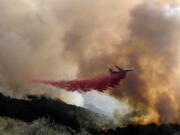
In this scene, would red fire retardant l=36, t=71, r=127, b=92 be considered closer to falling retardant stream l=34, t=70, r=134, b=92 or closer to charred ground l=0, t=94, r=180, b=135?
falling retardant stream l=34, t=70, r=134, b=92

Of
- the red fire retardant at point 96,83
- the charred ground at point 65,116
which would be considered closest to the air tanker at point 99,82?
the red fire retardant at point 96,83

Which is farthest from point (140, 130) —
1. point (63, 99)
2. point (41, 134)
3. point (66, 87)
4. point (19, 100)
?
point (41, 134)

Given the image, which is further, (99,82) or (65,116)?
(65,116)

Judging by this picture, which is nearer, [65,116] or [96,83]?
[96,83]

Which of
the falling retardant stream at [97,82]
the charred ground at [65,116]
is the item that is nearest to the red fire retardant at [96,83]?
the falling retardant stream at [97,82]

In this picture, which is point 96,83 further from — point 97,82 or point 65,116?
point 65,116

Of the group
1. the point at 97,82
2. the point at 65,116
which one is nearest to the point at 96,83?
the point at 97,82

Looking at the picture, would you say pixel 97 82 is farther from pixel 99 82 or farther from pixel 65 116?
pixel 65 116

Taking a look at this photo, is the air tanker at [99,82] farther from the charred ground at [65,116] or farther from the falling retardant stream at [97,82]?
the charred ground at [65,116]

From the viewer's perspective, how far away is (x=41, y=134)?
145ft

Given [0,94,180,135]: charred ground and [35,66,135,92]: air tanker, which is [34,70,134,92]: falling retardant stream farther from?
[0,94,180,135]: charred ground

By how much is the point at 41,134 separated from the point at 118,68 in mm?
62282

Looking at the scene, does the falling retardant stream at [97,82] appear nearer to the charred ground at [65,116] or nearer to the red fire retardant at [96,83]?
the red fire retardant at [96,83]

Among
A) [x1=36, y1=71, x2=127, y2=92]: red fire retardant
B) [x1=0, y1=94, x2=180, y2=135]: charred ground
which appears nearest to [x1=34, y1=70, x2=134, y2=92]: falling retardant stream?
[x1=36, y1=71, x2=127, y2=92]: red fire retardant
